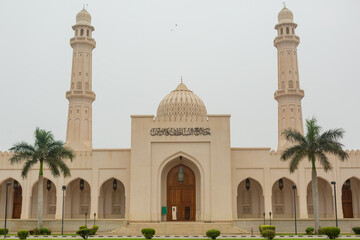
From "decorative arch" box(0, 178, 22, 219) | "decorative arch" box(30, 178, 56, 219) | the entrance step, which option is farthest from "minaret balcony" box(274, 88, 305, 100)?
"decorative arch" box(0, 178, 22, 219)

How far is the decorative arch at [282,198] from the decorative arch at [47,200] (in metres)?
15.1

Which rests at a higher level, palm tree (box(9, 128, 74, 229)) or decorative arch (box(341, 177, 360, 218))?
palm tree (box(9, 128, 74, 229))

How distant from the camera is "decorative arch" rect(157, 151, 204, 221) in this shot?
97.2 feet

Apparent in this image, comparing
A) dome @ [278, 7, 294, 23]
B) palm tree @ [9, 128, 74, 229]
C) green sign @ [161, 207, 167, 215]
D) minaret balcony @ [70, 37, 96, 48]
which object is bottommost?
green sign @ [161, 207, 167, 215]

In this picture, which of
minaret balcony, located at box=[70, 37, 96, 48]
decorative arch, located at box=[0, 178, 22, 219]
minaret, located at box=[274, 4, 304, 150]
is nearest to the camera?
decorative arch, located at box=[0, 178, 22, 219]

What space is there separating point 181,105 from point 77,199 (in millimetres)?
9668

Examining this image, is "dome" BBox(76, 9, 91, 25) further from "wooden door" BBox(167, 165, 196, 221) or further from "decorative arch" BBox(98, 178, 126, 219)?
"wooden door" BBox(167, 165, 196, 221)

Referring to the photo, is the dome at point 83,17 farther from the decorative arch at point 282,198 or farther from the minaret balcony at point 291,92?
the decorative arch at point 282,198

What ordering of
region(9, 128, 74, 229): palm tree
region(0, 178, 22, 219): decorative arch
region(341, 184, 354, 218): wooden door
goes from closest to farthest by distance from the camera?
region(9, 128, 74, 229): palm tree < region(341, 184, 354, 218): wooden door < region(0, 178, 22, 219): decorative arch

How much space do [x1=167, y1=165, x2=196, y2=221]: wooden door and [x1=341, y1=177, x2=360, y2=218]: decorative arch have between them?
10635mm

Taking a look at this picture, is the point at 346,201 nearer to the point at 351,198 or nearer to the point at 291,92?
the point at 351,198

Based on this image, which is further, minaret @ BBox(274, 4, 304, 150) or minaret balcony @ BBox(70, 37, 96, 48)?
minaret balcony @ BBox(70, 37, 96, 48)

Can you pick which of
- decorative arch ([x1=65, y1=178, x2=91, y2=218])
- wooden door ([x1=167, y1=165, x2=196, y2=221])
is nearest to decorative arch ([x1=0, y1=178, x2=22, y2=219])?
decorative arch ([x1=65, y1=178, x2=91, y2=218])

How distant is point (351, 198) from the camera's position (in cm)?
3312
